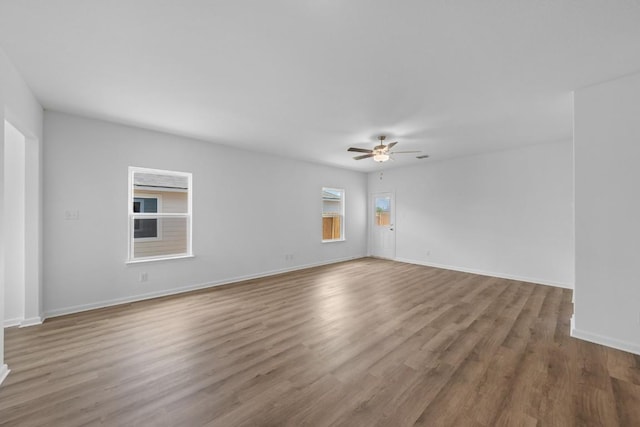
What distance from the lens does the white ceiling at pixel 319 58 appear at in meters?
1.72

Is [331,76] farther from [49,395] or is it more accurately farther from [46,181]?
[46,181]

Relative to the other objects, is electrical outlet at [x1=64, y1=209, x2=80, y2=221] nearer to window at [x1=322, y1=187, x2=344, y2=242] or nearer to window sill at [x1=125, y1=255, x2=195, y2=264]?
window sill at [x1=125, y1=255, x2=195, y2=264]

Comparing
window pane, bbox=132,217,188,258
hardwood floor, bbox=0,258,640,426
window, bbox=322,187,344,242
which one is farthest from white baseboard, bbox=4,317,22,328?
window, bbox=322,187,344,242

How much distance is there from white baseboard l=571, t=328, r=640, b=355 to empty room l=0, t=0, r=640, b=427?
0.02 m

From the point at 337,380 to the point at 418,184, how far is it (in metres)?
5.67

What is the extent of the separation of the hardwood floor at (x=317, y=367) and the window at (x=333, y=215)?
3491 mm

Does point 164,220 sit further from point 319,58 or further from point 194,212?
point 319,58

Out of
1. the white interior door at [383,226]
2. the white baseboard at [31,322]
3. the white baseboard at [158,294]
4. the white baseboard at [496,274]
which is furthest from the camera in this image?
the white interior door at [383,226]

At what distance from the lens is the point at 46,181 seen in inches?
128

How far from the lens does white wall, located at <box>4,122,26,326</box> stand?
3.03 m

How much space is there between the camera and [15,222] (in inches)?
120

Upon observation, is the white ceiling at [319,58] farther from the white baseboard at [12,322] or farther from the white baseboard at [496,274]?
the white baseboard at [496,274]

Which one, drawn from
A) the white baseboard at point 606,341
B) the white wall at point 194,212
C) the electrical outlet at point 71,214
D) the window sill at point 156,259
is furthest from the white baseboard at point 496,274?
the electrical outlet at point 71,214

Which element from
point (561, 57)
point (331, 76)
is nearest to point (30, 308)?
point (331, 76)
